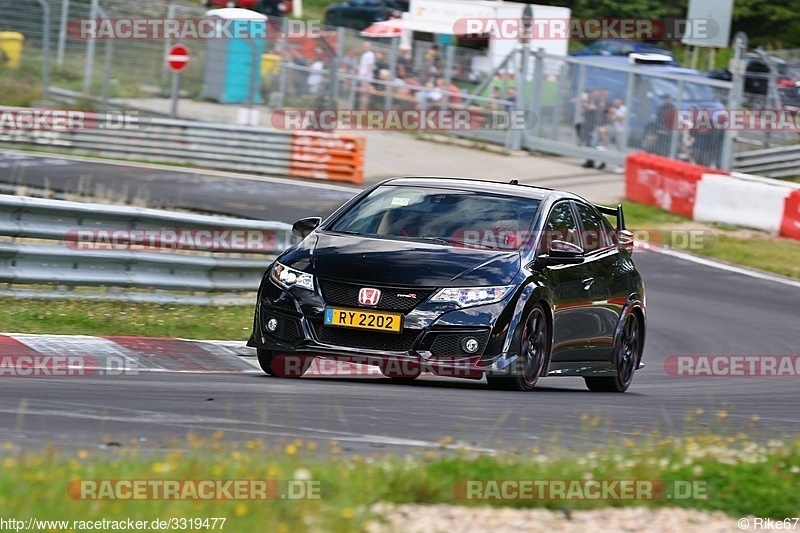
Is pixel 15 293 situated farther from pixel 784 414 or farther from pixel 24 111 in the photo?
pixel 24 111

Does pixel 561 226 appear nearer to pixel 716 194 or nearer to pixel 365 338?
pixel 365 338

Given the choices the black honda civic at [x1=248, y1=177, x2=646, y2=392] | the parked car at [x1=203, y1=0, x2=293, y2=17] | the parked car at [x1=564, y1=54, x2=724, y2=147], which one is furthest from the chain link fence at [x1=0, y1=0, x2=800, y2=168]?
the black honda civic at [x1=248, y1=177, x2=646, y2=392]

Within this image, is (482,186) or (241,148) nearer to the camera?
(482,186)

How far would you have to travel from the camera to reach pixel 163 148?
89.5ft

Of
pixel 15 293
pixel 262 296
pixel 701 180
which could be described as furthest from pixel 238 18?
pixel 262 296

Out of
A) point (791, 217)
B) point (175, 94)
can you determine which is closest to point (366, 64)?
point (175, 94)

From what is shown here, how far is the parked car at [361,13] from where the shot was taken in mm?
46581

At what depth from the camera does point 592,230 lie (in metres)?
10.8

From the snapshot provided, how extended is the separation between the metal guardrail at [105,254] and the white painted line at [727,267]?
354 inches

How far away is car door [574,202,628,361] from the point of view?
34.1 feet

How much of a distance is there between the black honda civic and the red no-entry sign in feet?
61.6

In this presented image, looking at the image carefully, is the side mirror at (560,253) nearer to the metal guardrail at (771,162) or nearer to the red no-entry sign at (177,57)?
the metal guardrail at (771,162)

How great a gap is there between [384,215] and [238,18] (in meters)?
21.3

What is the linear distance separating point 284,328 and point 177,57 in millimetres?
20282
